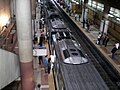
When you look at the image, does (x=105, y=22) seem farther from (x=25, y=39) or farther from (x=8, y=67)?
(x=8, y=67)

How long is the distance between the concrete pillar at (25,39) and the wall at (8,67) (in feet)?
1.09

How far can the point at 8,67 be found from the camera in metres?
10.5

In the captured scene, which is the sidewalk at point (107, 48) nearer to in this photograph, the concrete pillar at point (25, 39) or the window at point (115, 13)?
the window at point (115, 13)

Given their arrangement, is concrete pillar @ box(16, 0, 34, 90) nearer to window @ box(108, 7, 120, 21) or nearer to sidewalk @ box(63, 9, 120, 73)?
sidewalk @ box(63, 9, 120, 73)

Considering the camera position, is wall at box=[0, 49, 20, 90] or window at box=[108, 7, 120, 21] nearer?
wall at box=[0, 49, 20, 90]

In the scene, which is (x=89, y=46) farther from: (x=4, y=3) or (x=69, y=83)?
(x=69, y=83)

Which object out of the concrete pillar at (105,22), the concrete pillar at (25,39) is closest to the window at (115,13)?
the concrete pillar at (105,22)

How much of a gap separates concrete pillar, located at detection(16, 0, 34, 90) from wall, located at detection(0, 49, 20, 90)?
33 cm

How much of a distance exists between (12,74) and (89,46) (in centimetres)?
998

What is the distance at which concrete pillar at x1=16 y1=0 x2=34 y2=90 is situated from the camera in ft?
33.9

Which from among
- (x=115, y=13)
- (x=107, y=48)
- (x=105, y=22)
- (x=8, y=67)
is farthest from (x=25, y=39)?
(x=115, y=13)

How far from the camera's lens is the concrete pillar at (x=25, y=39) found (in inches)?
406

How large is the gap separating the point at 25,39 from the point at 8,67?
165 centimetres

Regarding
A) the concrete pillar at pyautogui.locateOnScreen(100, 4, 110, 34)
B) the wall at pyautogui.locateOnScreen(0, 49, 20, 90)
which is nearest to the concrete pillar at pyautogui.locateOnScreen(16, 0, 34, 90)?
the wall at pyautogui.locateOnScreen(0, 49, 20, 90)
